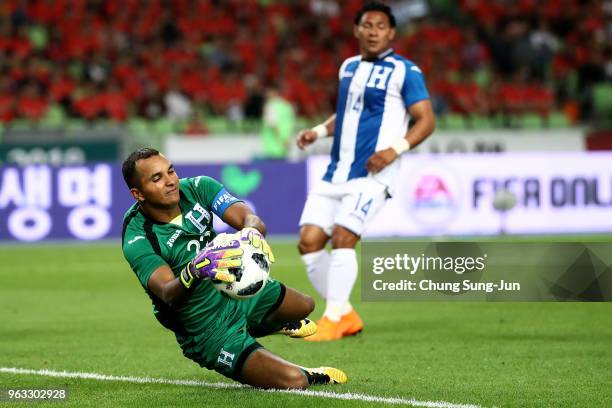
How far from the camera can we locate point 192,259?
5.98 metres

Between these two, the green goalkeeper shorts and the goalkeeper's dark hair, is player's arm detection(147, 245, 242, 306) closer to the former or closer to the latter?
the green goalkeeper shorts

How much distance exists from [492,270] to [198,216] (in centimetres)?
239

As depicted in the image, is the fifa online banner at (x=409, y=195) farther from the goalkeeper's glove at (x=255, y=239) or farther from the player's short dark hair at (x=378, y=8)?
the goalkeeper's glove at (x=255, y=239)

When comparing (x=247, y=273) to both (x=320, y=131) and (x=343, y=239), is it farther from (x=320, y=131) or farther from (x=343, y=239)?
(x=320, y=131)

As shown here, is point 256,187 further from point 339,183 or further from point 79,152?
point 339,183

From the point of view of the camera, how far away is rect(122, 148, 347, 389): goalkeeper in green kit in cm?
591

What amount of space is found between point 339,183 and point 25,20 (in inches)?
584

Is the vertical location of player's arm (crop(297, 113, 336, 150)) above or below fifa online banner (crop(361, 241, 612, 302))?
above

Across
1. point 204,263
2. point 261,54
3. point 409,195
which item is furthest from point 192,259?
point 261,54

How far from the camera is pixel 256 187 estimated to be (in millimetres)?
17078

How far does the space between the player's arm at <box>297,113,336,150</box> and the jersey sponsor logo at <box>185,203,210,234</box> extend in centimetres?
268

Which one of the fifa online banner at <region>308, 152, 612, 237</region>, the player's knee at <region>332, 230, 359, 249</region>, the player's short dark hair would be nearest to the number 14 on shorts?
the player's knee at <region>332, 230, 359, 249</region>

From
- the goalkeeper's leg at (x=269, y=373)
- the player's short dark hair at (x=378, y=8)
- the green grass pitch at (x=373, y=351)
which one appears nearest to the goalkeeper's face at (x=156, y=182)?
the goalkeeper's leg at (x=269, y=373)

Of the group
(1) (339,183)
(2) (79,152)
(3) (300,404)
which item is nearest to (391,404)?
(3) (300,404)
